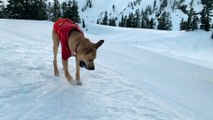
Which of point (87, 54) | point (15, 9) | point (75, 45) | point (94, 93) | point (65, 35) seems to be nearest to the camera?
point (87, 54)

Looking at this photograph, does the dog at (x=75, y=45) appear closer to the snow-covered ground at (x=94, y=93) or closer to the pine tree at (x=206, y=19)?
the snow-covered ground at (x=94, y=93)

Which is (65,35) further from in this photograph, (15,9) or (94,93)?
(15,9)

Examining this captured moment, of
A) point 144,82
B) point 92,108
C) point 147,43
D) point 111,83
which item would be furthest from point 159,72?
point 147,43

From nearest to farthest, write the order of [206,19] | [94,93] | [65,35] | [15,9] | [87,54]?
1. [87,54]
2. [94,93]
3. [65,35]
4. [15,9]
5. [206,19]

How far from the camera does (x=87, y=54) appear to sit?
5.12 m

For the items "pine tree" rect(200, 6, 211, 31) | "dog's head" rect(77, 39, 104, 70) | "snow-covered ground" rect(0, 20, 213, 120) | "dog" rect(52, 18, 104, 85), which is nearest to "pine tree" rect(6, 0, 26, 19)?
"pine tree" rect(200, 6, 211, 31)

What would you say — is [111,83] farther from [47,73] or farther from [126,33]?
[126,33]

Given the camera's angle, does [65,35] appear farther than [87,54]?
Yes

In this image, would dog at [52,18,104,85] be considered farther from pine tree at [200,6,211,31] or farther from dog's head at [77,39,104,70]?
pine tree at [200,6,211,31]

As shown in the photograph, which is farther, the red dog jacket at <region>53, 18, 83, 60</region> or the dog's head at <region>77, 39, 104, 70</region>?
the red dog jacket at <region>53, 18, 83, 60</region>

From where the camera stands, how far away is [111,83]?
21.5 feet

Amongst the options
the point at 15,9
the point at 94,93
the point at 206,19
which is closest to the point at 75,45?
the point at 94,93

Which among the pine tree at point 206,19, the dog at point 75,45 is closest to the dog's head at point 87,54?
the dog at point 75,45

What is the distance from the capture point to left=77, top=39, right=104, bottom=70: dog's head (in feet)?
16.8
